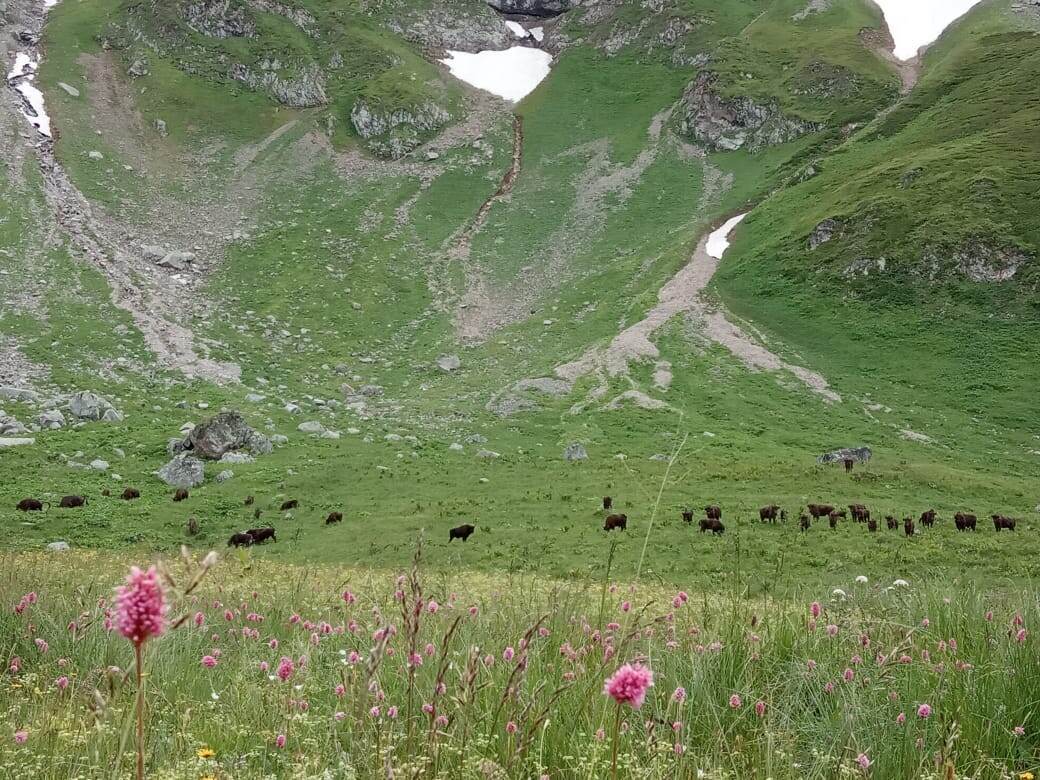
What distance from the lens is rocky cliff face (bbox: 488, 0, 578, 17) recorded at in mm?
148625

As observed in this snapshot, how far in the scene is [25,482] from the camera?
3212cm

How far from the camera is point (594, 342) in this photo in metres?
57.6

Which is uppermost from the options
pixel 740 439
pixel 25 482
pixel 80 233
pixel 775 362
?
pixel 80 233

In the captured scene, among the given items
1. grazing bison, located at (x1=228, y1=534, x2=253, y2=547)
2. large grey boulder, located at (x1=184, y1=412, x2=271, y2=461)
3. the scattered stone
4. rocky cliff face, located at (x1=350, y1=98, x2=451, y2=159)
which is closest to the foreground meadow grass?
grazing bison, located at (x1=228, y1=534, x2=253, y2=547)

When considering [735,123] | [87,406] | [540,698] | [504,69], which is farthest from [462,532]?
[504,69]

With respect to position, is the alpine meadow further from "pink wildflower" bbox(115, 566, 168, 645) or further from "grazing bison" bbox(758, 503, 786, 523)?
"grazing bison" bbox(758, 503, 786, 523)

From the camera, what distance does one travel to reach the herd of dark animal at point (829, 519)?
27.1 meters

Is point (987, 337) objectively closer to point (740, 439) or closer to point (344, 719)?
point (740, 439)

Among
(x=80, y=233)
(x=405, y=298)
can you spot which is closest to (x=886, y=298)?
(x=405, y=298)

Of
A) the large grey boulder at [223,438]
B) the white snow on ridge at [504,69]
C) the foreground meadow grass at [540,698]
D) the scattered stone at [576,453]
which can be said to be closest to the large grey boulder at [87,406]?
the large grey boulder at [223,438]

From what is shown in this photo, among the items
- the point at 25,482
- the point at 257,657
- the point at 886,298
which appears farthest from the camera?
the point at 886,298

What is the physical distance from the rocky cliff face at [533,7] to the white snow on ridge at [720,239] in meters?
95.4

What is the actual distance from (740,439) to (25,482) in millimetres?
38021

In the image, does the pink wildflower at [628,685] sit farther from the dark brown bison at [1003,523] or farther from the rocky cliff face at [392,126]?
the rocky cliff face at [392,126]
